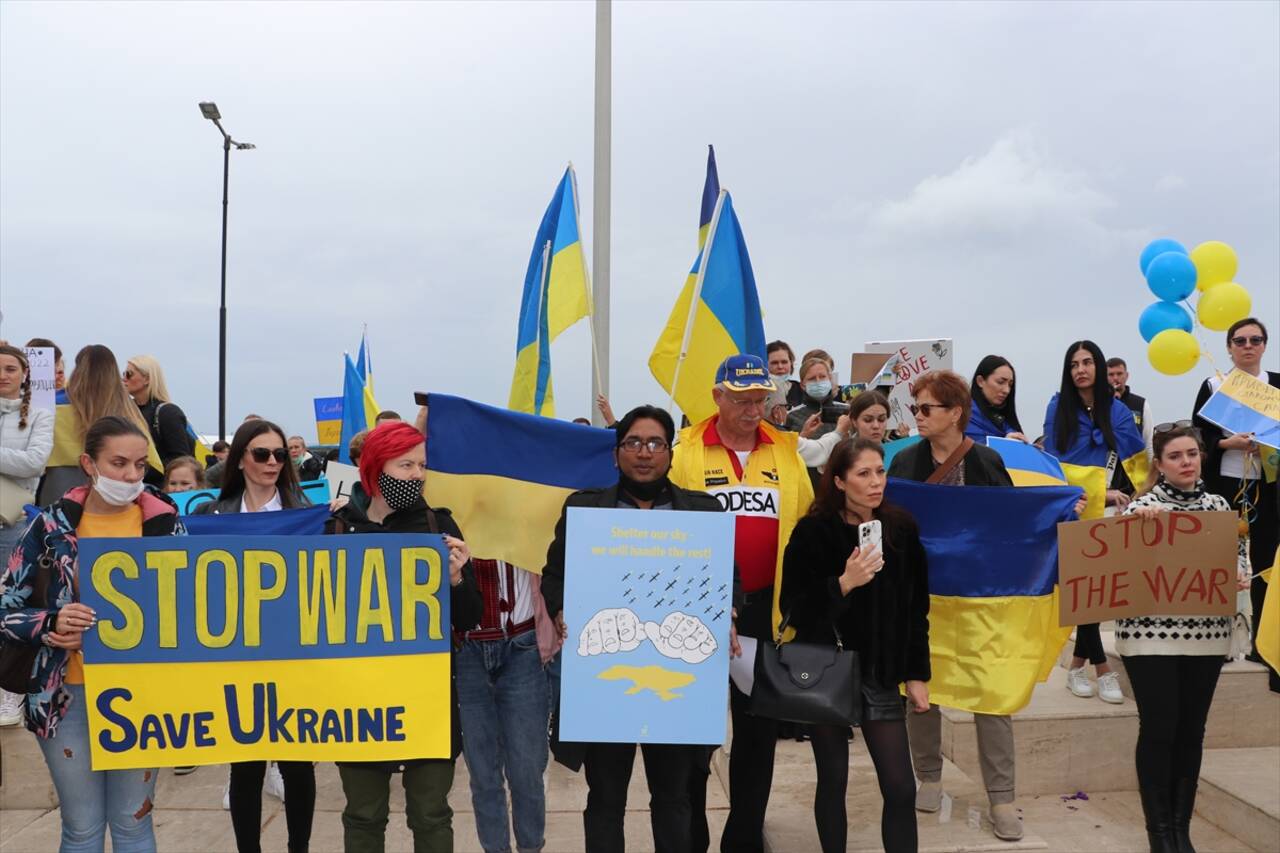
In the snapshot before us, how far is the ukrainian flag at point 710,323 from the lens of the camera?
5.07 m

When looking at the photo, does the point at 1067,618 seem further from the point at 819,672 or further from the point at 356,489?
the point at 356,489

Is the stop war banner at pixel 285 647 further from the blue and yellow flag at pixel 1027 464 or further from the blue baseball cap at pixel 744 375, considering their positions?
the blue and yellow flag at pixel 1027 464

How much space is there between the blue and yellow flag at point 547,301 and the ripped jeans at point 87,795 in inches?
111

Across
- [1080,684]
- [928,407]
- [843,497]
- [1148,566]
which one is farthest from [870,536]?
[1080,684]

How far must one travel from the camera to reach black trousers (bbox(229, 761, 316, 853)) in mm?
3666

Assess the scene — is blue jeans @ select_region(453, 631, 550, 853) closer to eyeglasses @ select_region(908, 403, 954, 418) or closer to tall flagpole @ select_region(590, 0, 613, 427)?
eyeglasses @ select_region(908, 403, 954, 418)

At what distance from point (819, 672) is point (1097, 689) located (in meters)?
3.17

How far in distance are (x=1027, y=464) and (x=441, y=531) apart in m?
2.91

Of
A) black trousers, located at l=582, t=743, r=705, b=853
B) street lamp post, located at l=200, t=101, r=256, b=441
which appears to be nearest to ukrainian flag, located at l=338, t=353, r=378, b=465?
black trousers, located at l=582, t=743, r=705, b=853

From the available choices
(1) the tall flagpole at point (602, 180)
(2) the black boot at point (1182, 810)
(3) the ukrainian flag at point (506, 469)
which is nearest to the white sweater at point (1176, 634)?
(2) the black boot at point (1182, 810)

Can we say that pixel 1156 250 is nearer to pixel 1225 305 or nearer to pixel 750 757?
pixel 1225 305

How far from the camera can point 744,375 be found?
3.81 m

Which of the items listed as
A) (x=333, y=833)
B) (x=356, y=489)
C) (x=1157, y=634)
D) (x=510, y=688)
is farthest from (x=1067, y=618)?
(x=333, y=833)

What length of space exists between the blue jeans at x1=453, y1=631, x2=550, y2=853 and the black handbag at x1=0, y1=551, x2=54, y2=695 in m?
1.37
